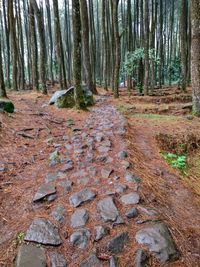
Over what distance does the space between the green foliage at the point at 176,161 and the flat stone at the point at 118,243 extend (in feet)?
7.00

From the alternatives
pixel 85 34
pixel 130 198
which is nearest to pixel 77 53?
pixel 85 34

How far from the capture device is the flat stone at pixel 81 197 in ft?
9.38

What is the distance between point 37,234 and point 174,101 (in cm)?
944

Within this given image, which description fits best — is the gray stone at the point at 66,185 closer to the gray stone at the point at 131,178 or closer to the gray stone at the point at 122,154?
the gray stone at the point at 131,178

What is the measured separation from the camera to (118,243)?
223 centimetres

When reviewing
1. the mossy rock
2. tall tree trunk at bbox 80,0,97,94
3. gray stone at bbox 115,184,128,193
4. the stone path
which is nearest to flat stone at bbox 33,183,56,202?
the stone path

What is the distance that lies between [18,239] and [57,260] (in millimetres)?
440

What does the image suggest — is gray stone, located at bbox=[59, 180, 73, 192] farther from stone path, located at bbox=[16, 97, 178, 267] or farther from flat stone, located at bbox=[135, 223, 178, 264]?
flat stone, located at bbox=[135, 223, 178, 264]

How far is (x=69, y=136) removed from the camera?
17.7 feet

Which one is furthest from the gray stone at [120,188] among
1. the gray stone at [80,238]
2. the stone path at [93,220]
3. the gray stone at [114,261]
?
the gray stone at [114,261]

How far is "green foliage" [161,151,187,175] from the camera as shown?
4280mm

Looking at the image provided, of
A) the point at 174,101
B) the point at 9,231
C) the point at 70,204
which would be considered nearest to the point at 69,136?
the point at 70,204

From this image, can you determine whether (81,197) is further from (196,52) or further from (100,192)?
(196,52)

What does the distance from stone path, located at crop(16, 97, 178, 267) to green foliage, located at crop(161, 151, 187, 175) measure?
2.69 ft
